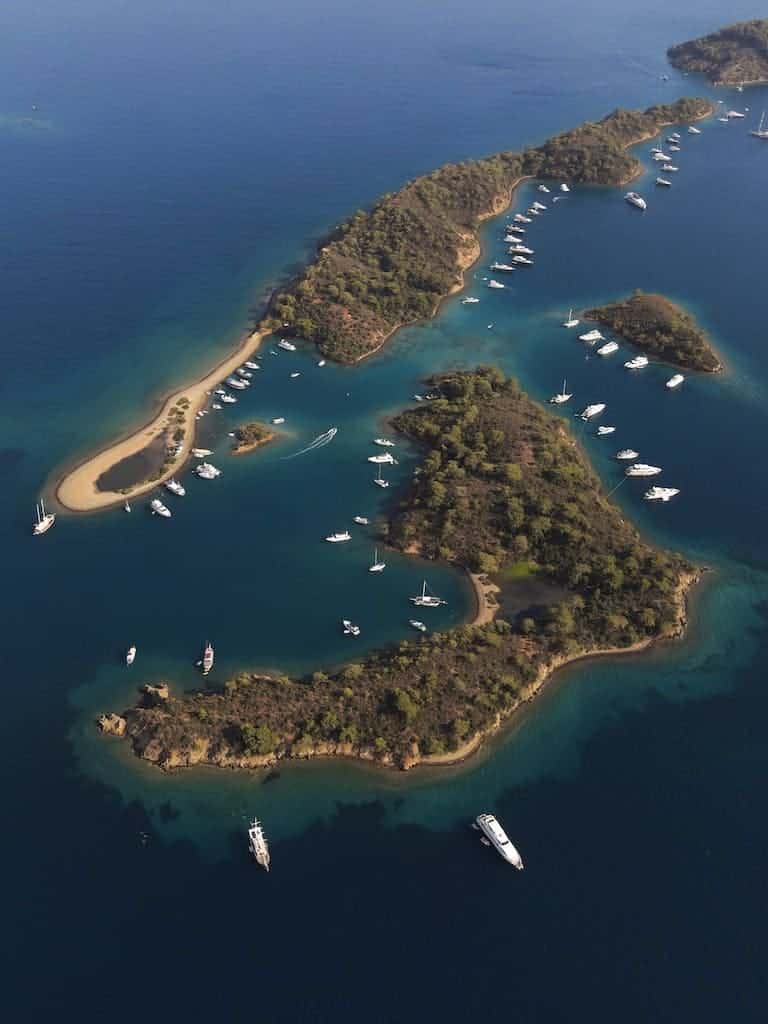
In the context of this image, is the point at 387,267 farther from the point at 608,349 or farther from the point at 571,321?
the point at 608,349

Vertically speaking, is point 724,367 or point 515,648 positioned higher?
point 724,367

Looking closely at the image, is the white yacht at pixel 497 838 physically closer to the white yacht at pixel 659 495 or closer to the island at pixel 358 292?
the white yacht at pixel 659 495

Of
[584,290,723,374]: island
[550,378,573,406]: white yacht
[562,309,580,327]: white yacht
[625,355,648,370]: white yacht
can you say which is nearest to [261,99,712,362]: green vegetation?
[562,309,580,327]: white yacht

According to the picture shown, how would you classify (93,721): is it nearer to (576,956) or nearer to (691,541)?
(576,956)

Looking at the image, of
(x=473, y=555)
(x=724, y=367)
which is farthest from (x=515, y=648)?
(x=724, y=367)

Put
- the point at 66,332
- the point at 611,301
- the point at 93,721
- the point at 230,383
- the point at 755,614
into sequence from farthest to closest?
1. the point at 611,301
2. the point at 66,332
3. the point at 230,383
4. the point at 755,614
5. the point at 93,721
